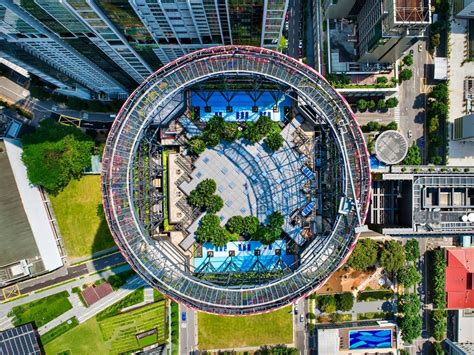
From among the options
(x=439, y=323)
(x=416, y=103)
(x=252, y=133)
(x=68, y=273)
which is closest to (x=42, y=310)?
(x=68, y=273)

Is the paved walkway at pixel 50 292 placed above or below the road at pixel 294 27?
below

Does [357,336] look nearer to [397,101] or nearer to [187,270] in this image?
[187,270]

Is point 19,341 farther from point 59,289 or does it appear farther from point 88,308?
point 88,308

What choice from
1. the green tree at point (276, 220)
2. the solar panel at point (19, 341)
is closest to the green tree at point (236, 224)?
the green tree at point (276, 220)

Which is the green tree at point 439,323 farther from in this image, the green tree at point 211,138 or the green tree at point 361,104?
the green tree at point 211,138

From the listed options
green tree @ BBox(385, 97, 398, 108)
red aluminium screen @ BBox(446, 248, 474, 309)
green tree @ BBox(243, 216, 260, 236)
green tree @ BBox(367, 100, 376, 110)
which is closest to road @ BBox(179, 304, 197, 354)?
green tree @ BBox(243, 216, 260, 236)

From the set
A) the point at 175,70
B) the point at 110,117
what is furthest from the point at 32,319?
the point at 175,70
